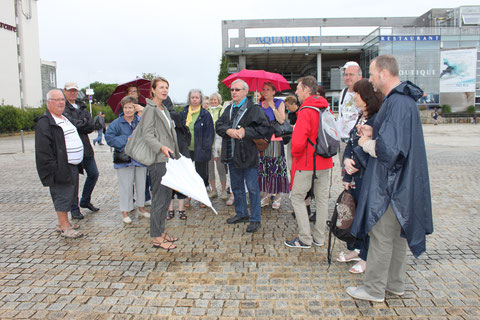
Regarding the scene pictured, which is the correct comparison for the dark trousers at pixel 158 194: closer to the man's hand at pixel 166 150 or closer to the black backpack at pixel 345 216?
the man's hand at pixel 166 150

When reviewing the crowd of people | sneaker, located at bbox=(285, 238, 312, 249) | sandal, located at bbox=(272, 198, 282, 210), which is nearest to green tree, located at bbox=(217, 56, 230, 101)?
the crowd of people

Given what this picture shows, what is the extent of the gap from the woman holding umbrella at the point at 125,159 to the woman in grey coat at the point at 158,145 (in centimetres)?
131

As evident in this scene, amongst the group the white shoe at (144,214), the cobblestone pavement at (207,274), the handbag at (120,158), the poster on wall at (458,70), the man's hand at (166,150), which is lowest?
the cobblestone pavement at (207,274)

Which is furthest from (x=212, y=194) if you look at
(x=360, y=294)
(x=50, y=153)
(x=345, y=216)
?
(x=360, y=294)

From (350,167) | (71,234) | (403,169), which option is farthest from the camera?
(71,234)

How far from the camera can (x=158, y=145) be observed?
4.18 m

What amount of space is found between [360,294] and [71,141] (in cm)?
403

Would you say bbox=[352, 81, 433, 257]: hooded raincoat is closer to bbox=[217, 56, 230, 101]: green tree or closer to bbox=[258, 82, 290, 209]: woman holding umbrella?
bbox=[258, 82, 290, 209]: woman holding umbrella

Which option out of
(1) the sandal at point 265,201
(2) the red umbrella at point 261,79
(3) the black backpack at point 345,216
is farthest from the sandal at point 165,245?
(2) the red umbrella at point 261,79

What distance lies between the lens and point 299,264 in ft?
13.1

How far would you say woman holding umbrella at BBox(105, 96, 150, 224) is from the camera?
5.59 metres

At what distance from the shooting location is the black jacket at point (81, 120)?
5.63 m

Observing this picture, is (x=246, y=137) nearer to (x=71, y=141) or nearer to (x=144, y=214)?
(x=144, y=214)

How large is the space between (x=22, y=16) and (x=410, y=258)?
48473mm
